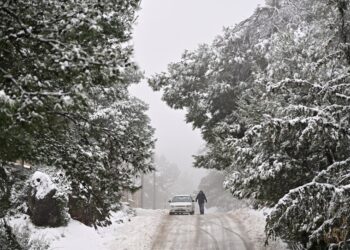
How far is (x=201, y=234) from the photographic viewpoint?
20.9 metres

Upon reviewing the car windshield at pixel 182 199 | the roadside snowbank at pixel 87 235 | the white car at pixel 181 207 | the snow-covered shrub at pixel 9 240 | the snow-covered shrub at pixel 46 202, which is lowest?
the snow-covered shrub at pixel 9 240

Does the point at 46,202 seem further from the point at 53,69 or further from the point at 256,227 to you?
the point at 53,69

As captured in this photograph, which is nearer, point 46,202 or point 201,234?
point 46,202

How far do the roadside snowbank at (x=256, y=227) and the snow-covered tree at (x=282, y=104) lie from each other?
320 cm

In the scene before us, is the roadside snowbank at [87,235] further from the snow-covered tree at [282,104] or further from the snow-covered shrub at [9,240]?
the snow-covered tree at [282,104]

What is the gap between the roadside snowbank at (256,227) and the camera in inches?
699

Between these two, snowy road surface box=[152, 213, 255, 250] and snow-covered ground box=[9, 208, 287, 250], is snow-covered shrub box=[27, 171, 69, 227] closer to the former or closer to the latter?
snow-covered ground box=[9, 208, 287, 250]

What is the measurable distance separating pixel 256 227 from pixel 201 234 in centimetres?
268

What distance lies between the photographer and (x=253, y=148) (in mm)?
13445

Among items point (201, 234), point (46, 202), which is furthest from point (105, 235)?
point (201, 234)

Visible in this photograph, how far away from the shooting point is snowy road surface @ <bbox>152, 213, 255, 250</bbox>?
18578mm

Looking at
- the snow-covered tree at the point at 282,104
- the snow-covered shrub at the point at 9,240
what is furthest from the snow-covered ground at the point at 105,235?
the snow-covered tree at the point at 282,104

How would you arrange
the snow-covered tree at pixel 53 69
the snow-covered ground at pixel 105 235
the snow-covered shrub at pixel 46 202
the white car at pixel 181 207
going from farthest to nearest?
the white car at pixel 181 207
the snow-covered shrub at pixel 46 202
the snow-covered ground at pixel 105 235
the snow-covered tree at pixel 53 69

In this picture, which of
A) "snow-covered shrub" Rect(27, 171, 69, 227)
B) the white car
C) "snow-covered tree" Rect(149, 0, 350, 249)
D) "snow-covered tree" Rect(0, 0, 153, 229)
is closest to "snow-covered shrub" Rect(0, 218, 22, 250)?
"snow-covered tree" Rect(0, 0, 153, 229)
